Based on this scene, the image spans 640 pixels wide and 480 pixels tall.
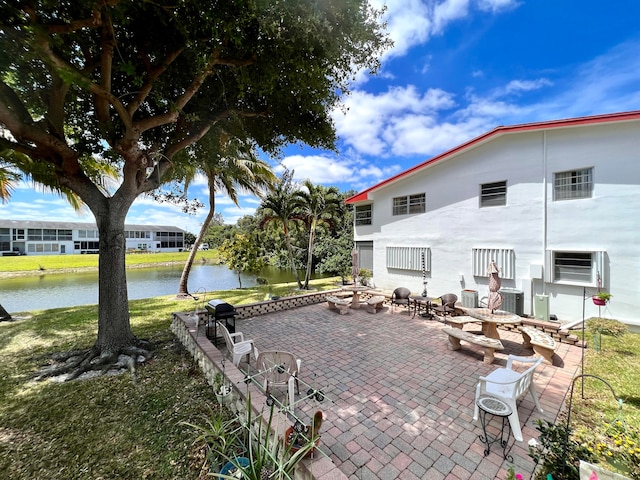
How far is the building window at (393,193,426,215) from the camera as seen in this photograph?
12.5 metres

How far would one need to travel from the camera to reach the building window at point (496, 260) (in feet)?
31.0

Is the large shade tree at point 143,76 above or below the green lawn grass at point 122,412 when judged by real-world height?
above

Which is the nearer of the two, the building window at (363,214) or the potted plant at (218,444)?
the potted plant at (218,444)

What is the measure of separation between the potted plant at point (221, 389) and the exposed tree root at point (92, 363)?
212 cm

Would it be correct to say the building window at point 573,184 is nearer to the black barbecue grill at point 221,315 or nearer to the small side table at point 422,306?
the small side table at point 422,306

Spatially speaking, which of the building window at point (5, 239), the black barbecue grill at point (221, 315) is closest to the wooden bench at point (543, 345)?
A: the black barbecue grill at point (221, 315)

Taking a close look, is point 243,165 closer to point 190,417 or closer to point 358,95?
point 358,95

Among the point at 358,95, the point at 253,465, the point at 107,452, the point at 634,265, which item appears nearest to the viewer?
the point at 253,465

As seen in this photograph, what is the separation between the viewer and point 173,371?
18.9 feet

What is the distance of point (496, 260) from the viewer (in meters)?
9.79

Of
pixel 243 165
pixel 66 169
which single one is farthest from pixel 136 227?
pixel 66 169

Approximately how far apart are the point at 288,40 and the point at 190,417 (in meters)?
6.99

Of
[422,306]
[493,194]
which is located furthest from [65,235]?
[493,194]

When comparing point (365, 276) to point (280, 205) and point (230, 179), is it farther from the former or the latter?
point (230, 179)
